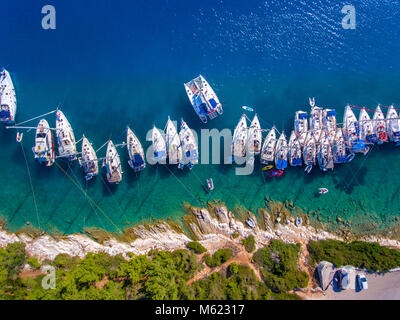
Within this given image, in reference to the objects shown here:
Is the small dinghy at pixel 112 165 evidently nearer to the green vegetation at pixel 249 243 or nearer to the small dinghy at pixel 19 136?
the small dinghy at pixel 19 136

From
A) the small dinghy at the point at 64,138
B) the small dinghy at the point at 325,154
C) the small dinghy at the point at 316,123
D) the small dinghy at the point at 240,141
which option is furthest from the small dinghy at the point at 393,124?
the small dinghy at the point at 64,138

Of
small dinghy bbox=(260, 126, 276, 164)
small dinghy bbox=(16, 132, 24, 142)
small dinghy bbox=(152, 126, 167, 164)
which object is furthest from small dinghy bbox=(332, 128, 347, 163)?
small dinghy bbox=(16, 132, 24, 142)

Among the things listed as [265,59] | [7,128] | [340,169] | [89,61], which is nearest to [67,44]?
[89,61]

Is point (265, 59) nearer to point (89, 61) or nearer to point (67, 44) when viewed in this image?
point (89, 61)

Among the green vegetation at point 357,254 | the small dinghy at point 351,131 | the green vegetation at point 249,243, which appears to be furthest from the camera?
the small dinghy at point 351,131

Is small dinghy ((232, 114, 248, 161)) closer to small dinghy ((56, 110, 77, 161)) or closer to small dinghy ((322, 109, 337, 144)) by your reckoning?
small dinghy ((322, 109, 337, 144))

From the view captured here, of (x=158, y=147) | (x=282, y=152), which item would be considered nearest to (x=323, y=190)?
(x=282, y=152)

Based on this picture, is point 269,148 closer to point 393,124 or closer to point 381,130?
point 381,130
